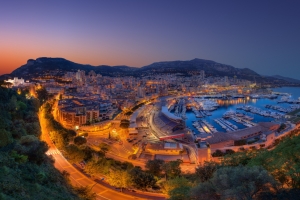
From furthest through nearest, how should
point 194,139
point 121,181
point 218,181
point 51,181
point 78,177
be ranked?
point 194,139
point 78,177
point 121,181
point 51,181
point 218,181

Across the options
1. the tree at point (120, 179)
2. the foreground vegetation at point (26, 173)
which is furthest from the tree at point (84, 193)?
the tree at point (120, 179)

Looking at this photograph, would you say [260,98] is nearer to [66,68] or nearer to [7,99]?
[7,99]

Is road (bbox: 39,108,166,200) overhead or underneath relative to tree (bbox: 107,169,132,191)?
underneath

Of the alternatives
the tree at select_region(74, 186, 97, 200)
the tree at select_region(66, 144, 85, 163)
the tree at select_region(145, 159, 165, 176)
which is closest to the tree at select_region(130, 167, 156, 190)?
the tree at select_region(145, 159, 165, 176)

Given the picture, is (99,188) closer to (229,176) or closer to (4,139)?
(4,139)

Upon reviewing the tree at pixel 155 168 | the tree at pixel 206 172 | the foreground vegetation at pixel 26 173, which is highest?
the foreground vegetation at pixel 26 173

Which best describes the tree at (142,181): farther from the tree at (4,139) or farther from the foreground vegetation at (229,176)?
the tree at (4,139)

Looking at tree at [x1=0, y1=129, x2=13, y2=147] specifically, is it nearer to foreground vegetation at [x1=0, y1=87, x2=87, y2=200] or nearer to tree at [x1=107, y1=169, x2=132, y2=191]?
foreground vegetation at [x1=0, y1=87, x2=87, y2=200]

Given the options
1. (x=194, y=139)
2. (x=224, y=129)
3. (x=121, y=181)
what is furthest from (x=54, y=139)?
(x=224, y=129)

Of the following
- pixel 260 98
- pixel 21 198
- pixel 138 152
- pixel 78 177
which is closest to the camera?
pixel 21 198

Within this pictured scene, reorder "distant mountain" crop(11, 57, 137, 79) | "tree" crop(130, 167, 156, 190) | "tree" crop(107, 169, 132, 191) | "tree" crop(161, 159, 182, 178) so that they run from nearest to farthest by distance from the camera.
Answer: "tree" crop(107, 169, 132, 191)
"tree" crop(130, 167, 156, 190)
"tree" crop(161, 159, 182, 178)
"distant mountain" crop(11, 57, 137, 79)

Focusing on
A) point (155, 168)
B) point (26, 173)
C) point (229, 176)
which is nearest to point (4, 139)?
point (26, 173)
